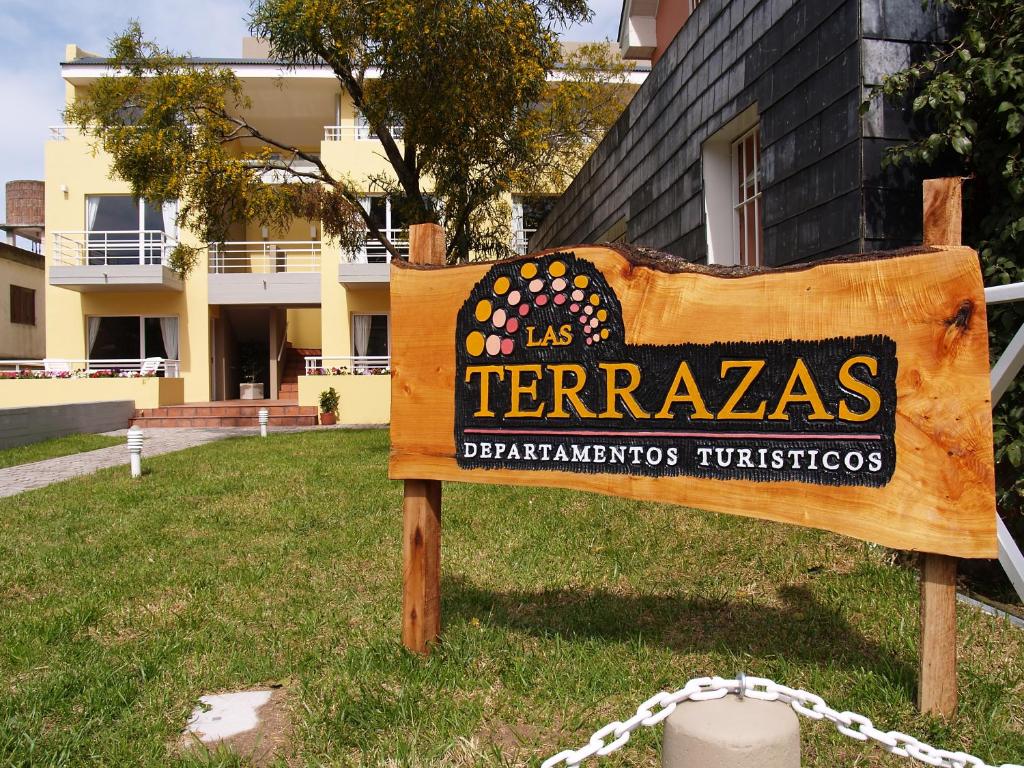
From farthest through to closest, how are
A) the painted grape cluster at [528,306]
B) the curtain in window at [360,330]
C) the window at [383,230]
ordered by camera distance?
1. the curtain in window at [360,330]
2. the window at [383,230]
3. the painted grape cluster at [528,306]

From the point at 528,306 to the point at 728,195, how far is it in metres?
4.21

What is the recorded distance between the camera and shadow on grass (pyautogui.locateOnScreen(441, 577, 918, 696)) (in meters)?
2.95

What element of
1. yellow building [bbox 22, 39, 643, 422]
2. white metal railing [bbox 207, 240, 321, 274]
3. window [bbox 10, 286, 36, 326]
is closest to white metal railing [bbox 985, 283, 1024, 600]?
yellow building [bbox 22, 39, 643, 422]

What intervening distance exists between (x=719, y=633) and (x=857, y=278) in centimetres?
A: 167

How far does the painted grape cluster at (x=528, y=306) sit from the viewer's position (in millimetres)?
2744

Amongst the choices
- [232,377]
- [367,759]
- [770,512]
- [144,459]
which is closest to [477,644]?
[367,759]

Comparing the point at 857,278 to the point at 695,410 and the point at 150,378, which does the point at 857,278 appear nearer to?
the point at 695,410

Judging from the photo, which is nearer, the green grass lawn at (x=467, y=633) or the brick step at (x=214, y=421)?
the green grass lawn at (x=467, y=633)

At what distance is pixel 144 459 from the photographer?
33.2 ft

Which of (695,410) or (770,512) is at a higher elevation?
(695,410)

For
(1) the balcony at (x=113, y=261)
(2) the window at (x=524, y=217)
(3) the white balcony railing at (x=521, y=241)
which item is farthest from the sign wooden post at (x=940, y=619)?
(1) the balcony at (x=113, y=261)

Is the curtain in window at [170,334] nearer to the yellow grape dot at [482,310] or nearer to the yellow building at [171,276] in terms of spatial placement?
the yellow building at [171,276]

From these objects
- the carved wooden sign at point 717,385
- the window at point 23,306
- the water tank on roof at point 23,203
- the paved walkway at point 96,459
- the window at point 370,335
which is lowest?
the paved walkway at point 96,459

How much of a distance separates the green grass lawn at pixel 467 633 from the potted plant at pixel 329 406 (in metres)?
10.8
